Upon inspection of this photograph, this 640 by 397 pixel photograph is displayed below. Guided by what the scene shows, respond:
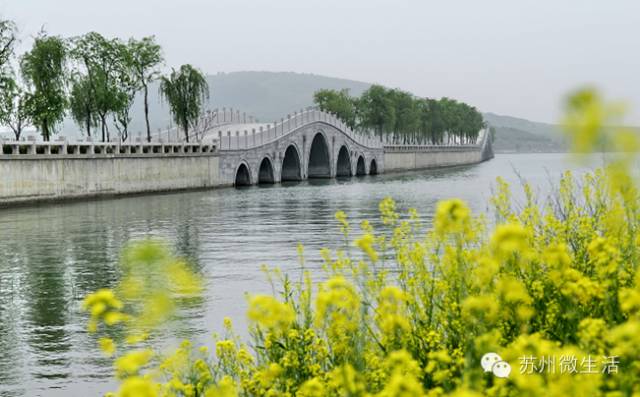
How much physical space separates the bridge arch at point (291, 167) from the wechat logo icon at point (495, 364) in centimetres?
6579

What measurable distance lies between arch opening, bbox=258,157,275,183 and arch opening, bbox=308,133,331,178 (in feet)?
42.7

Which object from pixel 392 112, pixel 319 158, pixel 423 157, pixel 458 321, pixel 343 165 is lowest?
pixel 458 321

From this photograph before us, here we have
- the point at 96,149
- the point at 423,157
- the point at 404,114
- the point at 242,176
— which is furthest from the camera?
the point at 404,114

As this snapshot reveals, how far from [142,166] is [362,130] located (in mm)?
67130

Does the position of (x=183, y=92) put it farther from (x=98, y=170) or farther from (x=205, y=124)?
(x=98, y=170)

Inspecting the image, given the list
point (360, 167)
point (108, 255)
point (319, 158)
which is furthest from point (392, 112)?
point (108, 255)

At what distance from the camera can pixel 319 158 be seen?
7769 centimetres

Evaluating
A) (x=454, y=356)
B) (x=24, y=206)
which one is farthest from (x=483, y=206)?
(x=454, y=356)

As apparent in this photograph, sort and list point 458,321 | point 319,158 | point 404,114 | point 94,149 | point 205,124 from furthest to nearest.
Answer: point 404,114, point 319,158, point 205,124, point 94,149, point 458,321

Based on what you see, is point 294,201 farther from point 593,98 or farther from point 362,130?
point 362,130

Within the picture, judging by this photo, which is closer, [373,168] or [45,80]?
[45,80]

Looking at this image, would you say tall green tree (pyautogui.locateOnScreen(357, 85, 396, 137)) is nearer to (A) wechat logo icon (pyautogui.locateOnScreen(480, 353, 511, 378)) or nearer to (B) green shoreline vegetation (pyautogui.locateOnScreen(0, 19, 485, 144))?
(B) green shoreline vegetation (pyautogui.locateOnScreen(0, 19, 485, 144))

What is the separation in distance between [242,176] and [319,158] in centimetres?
1858

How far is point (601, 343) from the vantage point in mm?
3807
